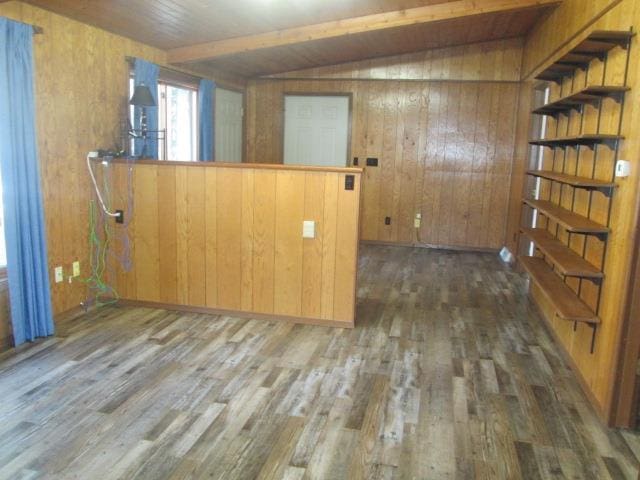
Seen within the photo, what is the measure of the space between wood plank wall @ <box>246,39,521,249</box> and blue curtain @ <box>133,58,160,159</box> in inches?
114

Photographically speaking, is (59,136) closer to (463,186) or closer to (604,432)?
(604,432)

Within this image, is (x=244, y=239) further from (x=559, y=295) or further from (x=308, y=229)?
(x=559, y=295)

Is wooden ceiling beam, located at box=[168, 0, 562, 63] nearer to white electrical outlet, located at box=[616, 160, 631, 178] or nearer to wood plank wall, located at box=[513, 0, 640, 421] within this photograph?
wood plank wall, located at box=[513, 0, 640, 421]

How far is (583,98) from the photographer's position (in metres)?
3.35

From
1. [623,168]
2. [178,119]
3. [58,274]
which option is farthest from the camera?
[178,119]

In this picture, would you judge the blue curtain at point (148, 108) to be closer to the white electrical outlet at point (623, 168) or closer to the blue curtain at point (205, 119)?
the blue curtain at point (205, 119)

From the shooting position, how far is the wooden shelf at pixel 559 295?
9.80 ft

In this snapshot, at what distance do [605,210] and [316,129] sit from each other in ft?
17.0

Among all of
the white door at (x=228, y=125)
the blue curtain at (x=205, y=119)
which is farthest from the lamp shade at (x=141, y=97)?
the white door at (x=228, y=125)

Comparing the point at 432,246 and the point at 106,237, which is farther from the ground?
the point at 106,237

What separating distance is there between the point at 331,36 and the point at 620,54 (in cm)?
299

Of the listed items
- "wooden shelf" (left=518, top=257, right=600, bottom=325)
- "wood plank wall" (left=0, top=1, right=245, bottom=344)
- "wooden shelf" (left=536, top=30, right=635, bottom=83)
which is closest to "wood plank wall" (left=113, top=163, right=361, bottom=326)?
"wood plank wall" (left=0, top=1, right=245, bottom=344)

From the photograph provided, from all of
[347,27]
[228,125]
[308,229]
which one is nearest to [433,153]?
[347,27]

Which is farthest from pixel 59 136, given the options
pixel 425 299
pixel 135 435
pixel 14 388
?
pixel 425 299
